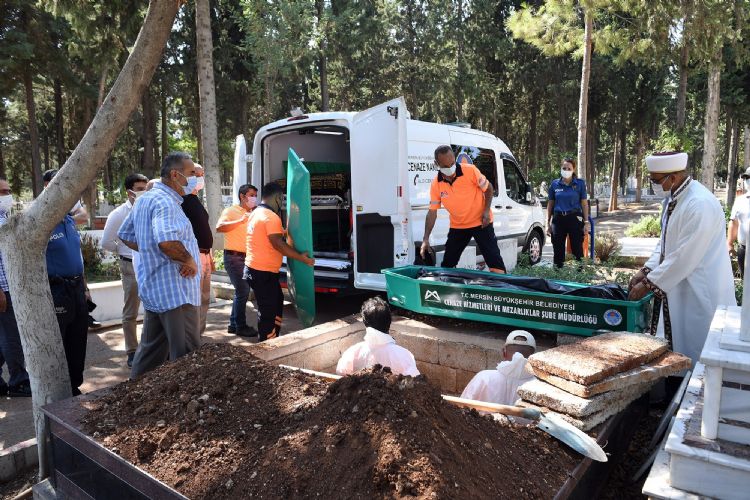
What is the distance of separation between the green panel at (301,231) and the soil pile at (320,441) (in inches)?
99.9

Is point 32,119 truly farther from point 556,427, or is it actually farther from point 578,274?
point 556,427

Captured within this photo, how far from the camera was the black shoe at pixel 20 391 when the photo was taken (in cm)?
466

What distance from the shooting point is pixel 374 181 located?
599cm

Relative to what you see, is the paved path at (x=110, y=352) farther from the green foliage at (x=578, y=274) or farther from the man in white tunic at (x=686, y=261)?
the man in white tunic at (x=686, y=261)

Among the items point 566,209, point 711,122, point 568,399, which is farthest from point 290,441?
point 711,122

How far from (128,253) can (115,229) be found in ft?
1.03

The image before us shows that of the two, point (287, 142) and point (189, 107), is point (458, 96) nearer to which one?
point (189, 107)

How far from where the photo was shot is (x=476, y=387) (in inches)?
128

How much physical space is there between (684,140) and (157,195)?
50.1 feet

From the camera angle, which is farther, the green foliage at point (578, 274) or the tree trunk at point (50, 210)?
the green foliage at point (578, 274)

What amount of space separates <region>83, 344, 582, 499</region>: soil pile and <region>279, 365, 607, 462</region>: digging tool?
5 centimetres

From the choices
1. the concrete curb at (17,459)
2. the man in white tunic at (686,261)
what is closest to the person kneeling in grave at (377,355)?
the man in white tunic at (686,261)

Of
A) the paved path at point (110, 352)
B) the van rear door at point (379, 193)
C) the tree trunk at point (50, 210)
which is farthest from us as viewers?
the van rear door at point (379, 193)

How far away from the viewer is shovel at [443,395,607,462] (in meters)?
2.37
